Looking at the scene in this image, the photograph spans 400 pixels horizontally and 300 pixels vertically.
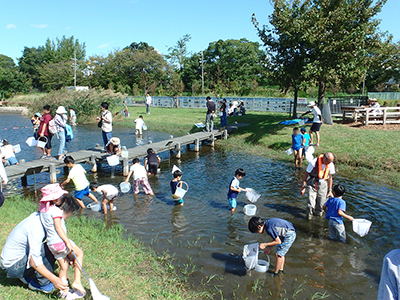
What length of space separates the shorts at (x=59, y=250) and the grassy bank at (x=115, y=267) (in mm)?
621

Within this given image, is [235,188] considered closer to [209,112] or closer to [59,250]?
[59,250]

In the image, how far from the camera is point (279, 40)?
60.2ft

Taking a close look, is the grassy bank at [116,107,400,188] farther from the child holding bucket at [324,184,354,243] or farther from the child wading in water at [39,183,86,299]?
the child wading in water at [39,183,86,299]

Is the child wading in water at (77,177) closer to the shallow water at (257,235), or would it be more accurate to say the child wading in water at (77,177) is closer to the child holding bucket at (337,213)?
the shallow water at (257,235)

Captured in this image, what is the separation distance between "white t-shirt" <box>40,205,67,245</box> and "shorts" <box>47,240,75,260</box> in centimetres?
5

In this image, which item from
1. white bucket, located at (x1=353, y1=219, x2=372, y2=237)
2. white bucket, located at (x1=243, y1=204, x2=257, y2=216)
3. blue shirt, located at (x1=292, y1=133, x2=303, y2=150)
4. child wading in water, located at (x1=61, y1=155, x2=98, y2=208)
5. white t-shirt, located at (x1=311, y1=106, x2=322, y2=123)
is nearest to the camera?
white bucket, located at (x1=353, y1=219, x2=372, y2=237)

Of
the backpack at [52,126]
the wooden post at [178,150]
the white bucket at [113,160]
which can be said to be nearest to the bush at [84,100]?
the wooden post at [178,150]

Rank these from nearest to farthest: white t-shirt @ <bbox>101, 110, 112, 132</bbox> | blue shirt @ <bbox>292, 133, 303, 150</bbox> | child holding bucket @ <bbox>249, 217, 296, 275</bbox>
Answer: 1. child holding bucket @ <bbox>249, 217, 296, 275</bbox>
2. white t-shirt @ <bbox>101, 110, 112, 132</bbox>
3. blue shirt @ <bbox>292, 133, 303, 150</bbox>

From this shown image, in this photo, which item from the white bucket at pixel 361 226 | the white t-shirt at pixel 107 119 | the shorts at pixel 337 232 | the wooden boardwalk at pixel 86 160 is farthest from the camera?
the white t-shirt at pixel 107 119

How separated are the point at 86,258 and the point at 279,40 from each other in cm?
1657

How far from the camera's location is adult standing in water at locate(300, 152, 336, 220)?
25.3ft

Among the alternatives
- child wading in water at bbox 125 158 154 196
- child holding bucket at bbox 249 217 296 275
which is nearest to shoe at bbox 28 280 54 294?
child holding bucket at bbox 249 217 296 275

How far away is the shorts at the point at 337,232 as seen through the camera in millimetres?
6801

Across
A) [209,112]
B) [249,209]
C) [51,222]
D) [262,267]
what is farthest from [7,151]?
[209,112]
